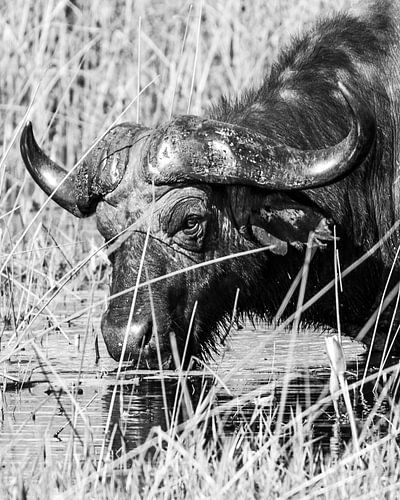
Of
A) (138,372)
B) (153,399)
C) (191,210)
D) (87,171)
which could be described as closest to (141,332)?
(138,372)

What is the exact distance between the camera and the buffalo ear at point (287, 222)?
5.75m

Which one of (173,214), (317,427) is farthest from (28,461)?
(173,214)

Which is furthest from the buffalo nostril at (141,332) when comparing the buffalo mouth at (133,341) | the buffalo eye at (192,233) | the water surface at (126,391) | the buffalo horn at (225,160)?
the buffalo horn at (225,160)

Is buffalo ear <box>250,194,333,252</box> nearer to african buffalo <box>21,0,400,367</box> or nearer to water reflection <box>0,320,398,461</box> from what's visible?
african buffalo <box>21,0,400,367</box>

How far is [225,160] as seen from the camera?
557cm

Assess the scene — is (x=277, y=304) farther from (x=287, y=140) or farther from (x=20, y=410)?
(x=20, y=410)

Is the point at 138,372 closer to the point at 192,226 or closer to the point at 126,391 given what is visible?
the point at 126,391

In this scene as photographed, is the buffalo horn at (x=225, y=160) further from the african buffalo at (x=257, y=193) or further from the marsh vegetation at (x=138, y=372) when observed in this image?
the marsh vegetation at (x=138, y=372)

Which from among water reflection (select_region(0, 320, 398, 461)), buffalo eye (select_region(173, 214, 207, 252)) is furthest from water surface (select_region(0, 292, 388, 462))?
buffalo eye (select_region(173, 214, 207, 252))

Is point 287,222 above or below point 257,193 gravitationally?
below

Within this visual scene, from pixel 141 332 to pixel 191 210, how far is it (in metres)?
0.64

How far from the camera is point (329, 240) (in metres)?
5.80

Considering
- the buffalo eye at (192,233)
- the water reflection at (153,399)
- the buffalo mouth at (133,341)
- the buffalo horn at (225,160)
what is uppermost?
the buffalo horn at (225,160)

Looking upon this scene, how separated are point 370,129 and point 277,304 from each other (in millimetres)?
1197
